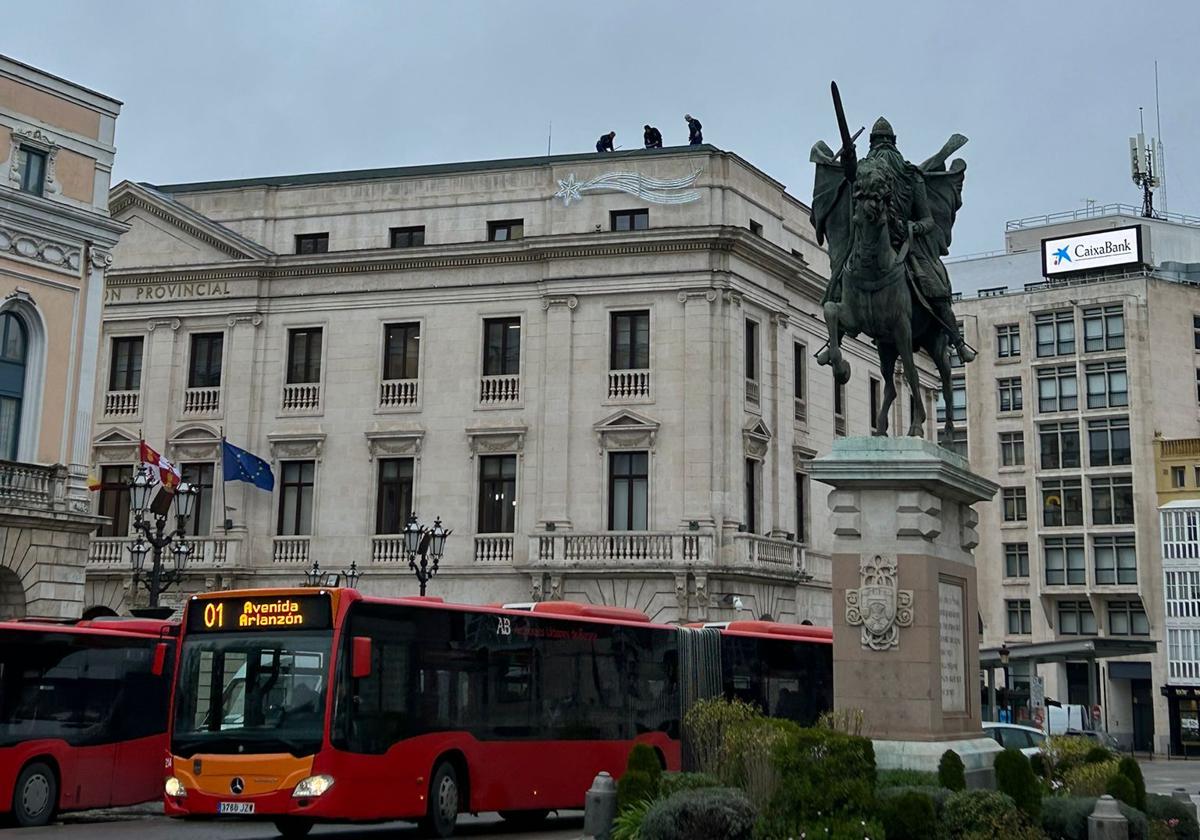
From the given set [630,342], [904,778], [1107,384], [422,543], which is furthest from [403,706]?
[1107,384]

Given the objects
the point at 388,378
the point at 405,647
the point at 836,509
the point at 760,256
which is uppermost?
the point at 760,256

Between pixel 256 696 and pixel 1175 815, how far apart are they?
34.8 feet

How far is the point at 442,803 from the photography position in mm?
20422

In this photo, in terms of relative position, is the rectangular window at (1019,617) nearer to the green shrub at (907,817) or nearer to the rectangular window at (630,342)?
the rectangular window at (630,342)

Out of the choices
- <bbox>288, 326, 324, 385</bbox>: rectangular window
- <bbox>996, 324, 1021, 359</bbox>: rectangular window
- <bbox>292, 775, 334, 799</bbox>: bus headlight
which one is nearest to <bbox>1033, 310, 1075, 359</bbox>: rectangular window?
<bbox>996, 324, 1021, 359</bbox>: rectangular window

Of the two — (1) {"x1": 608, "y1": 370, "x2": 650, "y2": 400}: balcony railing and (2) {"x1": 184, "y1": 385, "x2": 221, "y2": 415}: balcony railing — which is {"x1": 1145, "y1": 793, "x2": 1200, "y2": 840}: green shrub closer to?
(1) {"x1": 608, "y1": 370, "x2": 650, "y2": 400}: balcony railing

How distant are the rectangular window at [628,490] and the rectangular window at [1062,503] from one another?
38302mm

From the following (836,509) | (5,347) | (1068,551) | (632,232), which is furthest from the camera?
(1068,551)

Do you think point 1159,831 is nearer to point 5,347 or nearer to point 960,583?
point 960,583

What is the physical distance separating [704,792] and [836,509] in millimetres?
3876

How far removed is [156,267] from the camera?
46.3 meters

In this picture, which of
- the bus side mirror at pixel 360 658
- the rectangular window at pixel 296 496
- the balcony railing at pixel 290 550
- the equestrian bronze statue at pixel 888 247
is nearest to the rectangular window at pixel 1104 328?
the rectangular window at pixel 296 496

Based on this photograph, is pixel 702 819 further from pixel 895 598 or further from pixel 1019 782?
pixel 895 598

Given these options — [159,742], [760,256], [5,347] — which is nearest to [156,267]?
[5,347]
